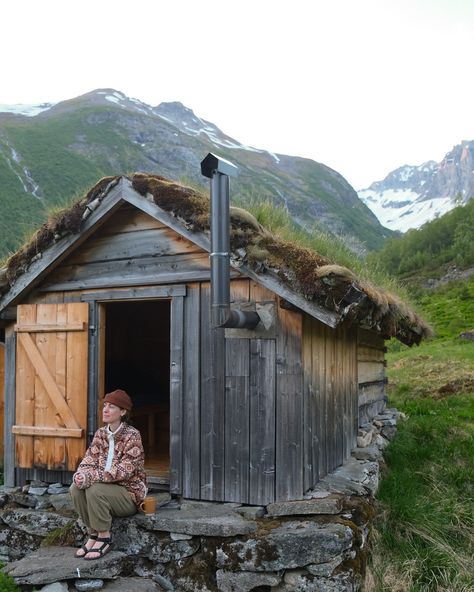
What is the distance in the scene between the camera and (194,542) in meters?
4.92

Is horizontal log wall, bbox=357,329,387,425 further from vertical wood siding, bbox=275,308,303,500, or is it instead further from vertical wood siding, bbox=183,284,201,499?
vertical wood siding, bbox=183,284,201,499

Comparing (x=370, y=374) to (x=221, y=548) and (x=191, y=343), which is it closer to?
(x=191, y=343)

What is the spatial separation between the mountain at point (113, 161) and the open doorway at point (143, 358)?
109 feet

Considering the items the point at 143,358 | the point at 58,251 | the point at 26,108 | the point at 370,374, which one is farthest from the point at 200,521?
the point at 26,108

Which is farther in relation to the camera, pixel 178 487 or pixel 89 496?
pixel 178 487

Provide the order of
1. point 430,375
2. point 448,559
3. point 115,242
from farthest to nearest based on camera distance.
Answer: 1. point 430,375
2. point 115,242
3. point 448,559

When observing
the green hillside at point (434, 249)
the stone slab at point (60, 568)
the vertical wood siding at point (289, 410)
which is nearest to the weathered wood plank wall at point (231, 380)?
the vertical wood siding at point (289, 410)

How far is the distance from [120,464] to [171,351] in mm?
1203

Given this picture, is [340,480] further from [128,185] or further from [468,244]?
[468,244]

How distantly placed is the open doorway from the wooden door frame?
8.26ft

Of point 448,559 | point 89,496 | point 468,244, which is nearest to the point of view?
point 89,496

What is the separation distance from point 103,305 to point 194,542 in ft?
8.54

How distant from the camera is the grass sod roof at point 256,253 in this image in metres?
4.62

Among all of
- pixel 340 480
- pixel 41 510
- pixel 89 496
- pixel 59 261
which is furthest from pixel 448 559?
pixel 59 261
